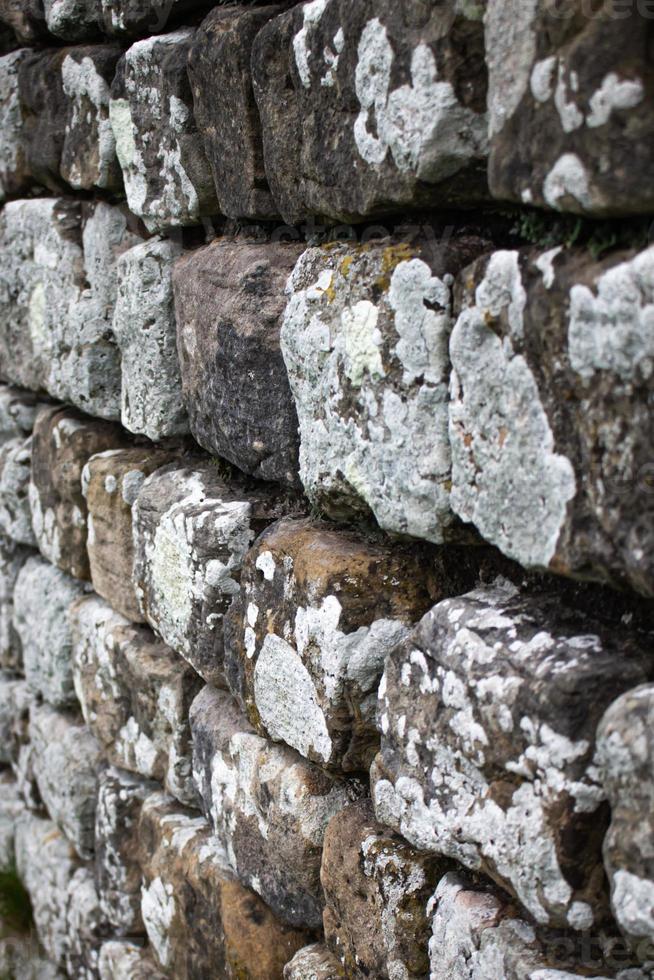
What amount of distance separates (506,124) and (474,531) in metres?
0.41

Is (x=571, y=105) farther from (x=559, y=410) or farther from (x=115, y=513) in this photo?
(x=115, y=513)

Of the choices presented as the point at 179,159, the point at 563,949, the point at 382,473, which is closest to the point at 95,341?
the point at 179,159

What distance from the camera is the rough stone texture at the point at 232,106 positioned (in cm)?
136

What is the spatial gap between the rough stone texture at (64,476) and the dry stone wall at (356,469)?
0.01m

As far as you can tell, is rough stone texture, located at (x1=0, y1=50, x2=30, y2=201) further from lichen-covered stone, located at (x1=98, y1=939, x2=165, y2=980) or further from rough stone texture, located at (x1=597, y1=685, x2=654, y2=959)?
rough stone texture, located at (x1=597, y1=685, x2=654, y2=959)

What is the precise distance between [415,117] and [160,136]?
31.3 inches

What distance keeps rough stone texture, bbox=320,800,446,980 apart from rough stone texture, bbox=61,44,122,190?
1242 mm

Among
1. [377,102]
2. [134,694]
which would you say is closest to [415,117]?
[377,102]

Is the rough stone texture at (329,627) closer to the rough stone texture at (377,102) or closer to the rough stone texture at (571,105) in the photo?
the rough stone texture at (377,102)

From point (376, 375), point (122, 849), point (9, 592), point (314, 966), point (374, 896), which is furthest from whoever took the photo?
point (9, 592)

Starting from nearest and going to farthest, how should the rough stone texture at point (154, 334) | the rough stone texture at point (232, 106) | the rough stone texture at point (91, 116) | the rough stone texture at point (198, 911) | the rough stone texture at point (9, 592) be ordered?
the rough stone texture at point (232, 106)
the rough stone texture at point (198, 911)
the rough stone texture at point (154, 334)
the rough stone texture at point (91, 116)
the rough stone texture at point (9, 592)

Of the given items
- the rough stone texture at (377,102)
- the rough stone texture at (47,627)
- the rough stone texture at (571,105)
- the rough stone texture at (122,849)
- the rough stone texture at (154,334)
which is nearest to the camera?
the rough stone texture at (571,105)

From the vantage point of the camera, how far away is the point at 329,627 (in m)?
1.25

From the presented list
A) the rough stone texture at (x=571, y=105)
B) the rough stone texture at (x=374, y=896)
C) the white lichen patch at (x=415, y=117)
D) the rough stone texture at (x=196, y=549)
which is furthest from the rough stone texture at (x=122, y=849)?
the rough stone texture at (x=571, y=105)
